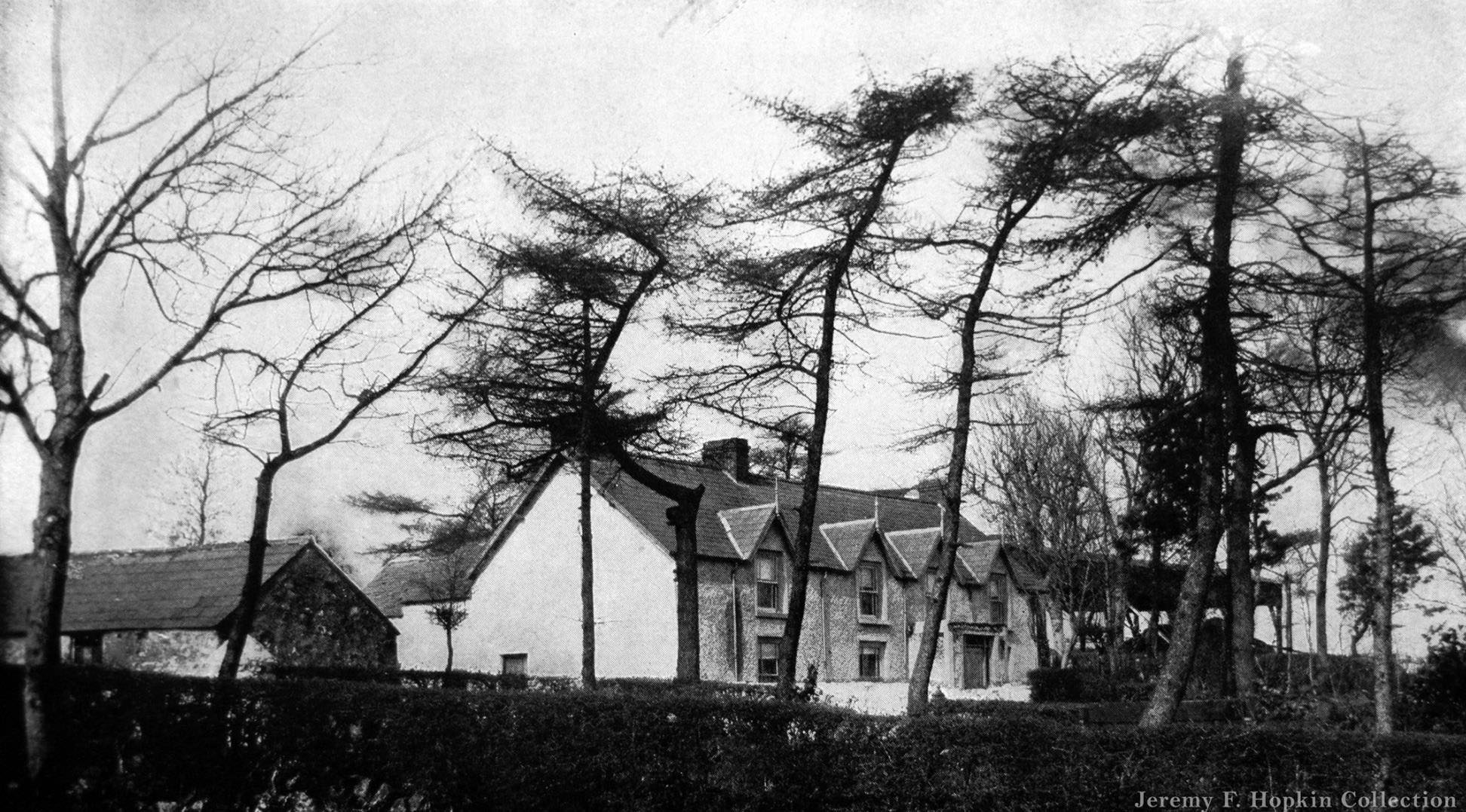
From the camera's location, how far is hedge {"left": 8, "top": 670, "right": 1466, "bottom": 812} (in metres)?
9.43

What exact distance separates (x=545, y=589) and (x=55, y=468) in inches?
982

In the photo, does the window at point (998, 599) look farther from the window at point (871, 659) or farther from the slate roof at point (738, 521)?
the window at point (871, 659)

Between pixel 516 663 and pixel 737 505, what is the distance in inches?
345

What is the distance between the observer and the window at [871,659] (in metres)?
36.4

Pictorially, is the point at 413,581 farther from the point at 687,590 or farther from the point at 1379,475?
the point at 1379,475

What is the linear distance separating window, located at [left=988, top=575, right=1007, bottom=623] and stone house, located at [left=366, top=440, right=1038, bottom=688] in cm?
53

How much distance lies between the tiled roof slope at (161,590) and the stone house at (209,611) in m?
0.02

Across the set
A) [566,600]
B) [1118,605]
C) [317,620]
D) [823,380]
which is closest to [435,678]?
[317,620]

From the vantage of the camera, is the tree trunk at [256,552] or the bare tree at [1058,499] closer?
the tree trunk at [256,552]

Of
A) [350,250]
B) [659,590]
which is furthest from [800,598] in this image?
[659,590]

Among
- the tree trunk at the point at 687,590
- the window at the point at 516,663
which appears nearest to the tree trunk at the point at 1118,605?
the tree trunk at the point at 687,590

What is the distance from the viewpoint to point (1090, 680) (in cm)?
2936

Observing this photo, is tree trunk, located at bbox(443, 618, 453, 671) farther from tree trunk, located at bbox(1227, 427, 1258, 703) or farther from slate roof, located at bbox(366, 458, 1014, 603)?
tree trunk, located at bbox(1227, 427, 1258, 703)

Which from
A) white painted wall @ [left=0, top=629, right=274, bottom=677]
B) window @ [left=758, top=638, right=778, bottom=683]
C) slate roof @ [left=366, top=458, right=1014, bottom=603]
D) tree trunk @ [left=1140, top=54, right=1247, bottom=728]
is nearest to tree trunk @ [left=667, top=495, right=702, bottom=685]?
tree trunk @ [left=1140, top=54, right=1247, bottom=728]
